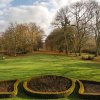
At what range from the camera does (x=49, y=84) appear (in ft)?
70.0

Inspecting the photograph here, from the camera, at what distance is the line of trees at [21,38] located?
70.8 m

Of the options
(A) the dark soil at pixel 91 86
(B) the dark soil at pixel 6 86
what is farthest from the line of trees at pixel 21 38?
(A) the dark soil at pixel 91 86

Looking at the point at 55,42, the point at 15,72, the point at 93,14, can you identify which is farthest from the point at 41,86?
the point at 55,42

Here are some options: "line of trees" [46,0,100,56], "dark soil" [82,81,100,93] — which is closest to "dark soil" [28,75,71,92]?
"dark soil" [82,81,100,93]

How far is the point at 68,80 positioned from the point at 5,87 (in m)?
5.29

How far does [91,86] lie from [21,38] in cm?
5652

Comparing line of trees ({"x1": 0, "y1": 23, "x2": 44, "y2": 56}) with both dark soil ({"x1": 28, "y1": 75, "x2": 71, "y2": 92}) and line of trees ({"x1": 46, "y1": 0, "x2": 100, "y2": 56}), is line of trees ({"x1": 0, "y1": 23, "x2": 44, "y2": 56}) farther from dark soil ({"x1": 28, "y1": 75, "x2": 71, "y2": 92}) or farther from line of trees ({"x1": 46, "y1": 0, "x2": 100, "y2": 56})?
dark soil ({"x1": 28, "y1": 75, "x2": 71, "y2": 92})

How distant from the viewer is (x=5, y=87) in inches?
842

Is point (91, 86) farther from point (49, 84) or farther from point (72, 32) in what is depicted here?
point (72, 32)

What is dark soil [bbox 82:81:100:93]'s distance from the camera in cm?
2060

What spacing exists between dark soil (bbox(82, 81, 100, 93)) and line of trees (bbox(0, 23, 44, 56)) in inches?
1843

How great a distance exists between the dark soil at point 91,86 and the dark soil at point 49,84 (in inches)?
57.3

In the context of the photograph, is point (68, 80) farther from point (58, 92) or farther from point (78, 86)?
point (58, 92)

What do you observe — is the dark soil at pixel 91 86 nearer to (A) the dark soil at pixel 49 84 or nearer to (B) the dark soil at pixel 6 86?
(A) the dark soil at pixel 49 84
